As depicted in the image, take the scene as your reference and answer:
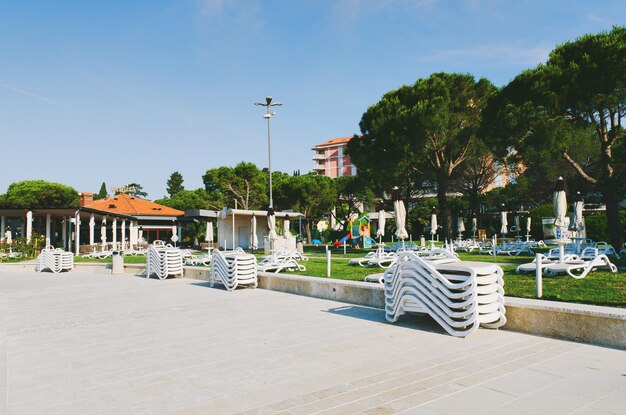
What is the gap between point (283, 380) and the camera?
142 inches

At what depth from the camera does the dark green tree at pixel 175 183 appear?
328ft

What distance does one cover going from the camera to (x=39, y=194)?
46.5m

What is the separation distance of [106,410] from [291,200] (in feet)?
127

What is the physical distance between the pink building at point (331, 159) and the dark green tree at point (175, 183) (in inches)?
1308

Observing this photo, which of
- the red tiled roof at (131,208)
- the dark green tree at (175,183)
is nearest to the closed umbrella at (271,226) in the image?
the red tiled roof at (131,208)

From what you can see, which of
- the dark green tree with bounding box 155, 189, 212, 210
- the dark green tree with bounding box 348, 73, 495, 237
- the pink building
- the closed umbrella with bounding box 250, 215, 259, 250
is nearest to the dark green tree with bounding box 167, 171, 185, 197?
the pink building

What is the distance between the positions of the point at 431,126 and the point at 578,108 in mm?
6576

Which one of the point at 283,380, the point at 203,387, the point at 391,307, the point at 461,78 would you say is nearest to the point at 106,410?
the point at 203,387

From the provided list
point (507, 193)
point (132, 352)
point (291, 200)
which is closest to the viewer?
point (132, 352)

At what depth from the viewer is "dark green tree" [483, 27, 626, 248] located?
628 inches

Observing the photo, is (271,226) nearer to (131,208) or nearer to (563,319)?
(563,319)

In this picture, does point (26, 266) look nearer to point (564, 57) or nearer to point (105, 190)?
point (564, 57)

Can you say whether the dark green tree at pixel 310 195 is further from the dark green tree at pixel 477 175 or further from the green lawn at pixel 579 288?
the green lawn at pixel 579 288

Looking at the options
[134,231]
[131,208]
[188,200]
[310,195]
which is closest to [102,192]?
[188,200]
